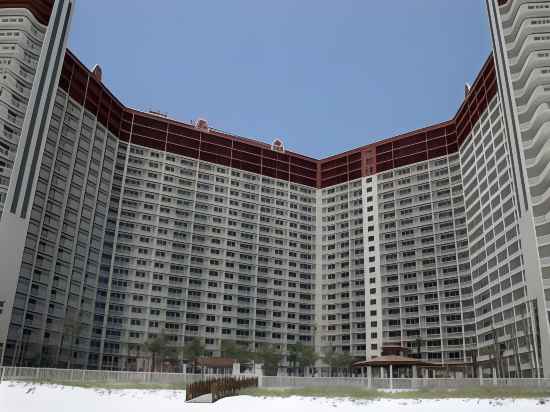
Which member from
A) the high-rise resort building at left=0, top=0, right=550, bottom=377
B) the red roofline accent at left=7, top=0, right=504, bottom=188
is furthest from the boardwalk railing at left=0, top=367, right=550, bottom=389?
the red roofline accent at left=7, top=0, right=504, bottom=188

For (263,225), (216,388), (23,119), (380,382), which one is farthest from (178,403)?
(263,225)

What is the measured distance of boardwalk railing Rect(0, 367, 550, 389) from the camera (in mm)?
48969

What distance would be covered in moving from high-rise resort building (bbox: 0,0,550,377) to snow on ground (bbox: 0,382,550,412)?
48.8m

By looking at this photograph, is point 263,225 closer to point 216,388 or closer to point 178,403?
point 216,388

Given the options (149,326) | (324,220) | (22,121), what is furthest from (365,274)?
(22,121)

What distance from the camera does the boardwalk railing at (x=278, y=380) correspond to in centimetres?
4897

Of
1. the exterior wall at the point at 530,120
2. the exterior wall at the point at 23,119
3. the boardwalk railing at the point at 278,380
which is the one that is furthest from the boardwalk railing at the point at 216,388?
the exterior wall at the point at 23,119

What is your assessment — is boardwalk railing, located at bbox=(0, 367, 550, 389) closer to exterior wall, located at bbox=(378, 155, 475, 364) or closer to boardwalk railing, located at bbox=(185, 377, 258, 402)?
boardwalk railing, located at bbox=(185, 377, 258, 402)

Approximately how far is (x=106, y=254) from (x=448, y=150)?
81.4 meters

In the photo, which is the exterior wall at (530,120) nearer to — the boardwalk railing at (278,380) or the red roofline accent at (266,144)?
the red roofline accent at (266,144)

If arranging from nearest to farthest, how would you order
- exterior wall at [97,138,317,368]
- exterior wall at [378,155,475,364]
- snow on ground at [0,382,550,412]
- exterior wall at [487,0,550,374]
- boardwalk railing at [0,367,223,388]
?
snow on ground at [0,382,550,412], boardwalk railing at [0,367,223,388], exterior wall at [487,0,550,374], exterior wall at [378,155,475,364], exterior wall at [97,138,317,368]

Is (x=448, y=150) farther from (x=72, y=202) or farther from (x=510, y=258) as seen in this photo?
(x=72, y=202)

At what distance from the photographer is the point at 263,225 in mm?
144000

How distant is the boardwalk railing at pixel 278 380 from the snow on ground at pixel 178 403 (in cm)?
439
